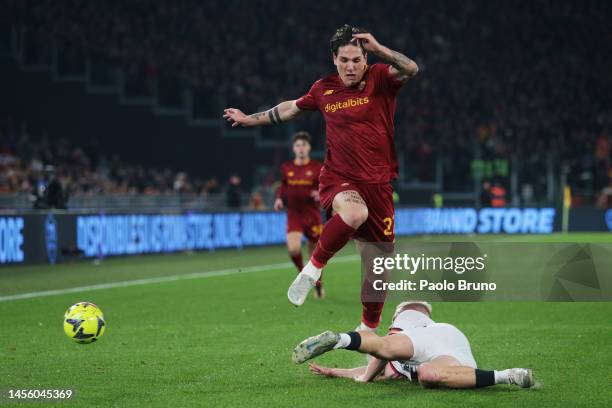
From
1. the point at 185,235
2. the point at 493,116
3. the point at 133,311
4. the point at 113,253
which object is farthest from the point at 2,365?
the point at 493,116

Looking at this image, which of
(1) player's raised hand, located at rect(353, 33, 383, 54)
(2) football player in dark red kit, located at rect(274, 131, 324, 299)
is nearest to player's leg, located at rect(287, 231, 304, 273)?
(2) football player in dark red kit, located at rect(274, 131, 324, 299)

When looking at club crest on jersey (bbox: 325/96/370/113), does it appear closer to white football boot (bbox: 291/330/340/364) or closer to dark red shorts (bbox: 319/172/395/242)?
dark red shorts (bbox: 319/172/395/242)

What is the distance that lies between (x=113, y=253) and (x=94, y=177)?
500cm

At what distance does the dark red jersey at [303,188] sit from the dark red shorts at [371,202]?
7.50 meters

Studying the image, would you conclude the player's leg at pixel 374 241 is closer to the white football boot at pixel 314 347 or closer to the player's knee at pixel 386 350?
the player's knee at pixel 386 350

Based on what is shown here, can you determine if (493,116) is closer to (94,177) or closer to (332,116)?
(94,177)

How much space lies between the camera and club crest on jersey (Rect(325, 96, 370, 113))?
8.06m

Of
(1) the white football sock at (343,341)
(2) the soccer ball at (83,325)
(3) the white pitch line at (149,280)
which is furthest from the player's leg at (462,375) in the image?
(3) the white pitch line at (149,280)

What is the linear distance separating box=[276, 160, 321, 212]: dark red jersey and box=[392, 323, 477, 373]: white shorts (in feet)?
28.3

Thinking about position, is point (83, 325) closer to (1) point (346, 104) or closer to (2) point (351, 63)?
(1) point (346, 104)

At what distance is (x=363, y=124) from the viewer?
809 centimetres

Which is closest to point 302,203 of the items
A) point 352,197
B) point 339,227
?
point 352,197

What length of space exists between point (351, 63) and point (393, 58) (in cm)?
40

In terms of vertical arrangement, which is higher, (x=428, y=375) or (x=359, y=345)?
(x=359, y=345)
